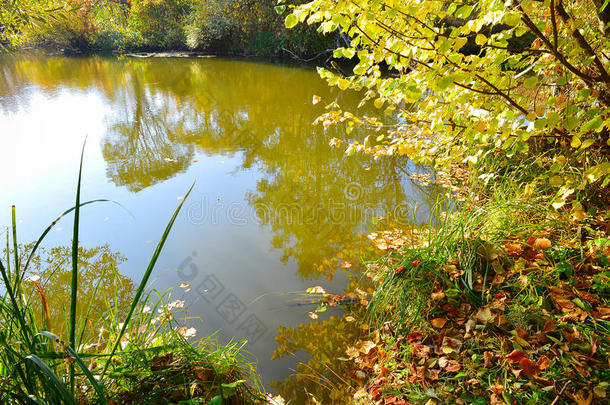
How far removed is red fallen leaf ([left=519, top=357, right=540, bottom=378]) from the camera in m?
1.42

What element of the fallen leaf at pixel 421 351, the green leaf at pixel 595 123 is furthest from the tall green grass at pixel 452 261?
the green leaf at pixel 595 123

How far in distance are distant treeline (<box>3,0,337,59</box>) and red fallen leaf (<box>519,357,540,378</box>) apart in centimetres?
1208

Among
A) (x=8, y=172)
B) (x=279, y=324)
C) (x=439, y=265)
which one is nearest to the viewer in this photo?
(x=439, y=265)

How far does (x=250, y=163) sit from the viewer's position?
4.84 metres

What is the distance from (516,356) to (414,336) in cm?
50

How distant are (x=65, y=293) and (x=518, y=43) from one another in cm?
1165

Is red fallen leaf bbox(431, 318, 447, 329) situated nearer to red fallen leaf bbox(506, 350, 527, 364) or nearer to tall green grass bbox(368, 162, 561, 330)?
tall green grass bbox(368, 162, 561, 330)

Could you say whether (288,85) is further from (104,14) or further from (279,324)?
(104,14)

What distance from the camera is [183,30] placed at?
19.1m

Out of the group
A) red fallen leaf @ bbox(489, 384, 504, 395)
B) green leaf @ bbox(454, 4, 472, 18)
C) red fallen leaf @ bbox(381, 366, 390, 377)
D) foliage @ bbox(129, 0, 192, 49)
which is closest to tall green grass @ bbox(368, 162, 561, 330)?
red fallen leaf @ bbox(381, 366, 390, 377)

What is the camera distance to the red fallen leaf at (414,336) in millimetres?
1837

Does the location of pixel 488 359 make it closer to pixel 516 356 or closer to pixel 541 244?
pixel 516 356

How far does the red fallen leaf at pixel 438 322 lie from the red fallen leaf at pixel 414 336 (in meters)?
0.10

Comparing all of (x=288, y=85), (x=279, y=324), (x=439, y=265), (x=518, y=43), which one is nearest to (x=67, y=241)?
(x=279, y=324)
